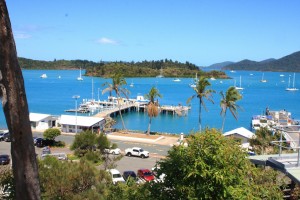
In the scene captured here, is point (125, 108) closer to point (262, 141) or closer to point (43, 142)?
point (43, 142)

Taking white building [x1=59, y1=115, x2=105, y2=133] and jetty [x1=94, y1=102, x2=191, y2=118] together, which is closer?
white building [x1=59, y1=115, x2=105, y2=133]

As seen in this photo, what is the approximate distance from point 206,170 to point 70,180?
231 inches

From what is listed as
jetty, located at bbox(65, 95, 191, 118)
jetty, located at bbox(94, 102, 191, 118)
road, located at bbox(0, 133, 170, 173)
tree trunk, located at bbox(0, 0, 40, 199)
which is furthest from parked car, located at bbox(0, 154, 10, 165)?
jetty, located at bbox(65, 95, 191, 118)

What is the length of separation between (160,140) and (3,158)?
16093mm

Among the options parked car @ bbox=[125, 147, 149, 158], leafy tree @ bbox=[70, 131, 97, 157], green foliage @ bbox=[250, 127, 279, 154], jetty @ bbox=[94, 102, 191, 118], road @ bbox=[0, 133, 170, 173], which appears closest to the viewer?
leafy tree @ bbox=[70, 131, 97, 157]

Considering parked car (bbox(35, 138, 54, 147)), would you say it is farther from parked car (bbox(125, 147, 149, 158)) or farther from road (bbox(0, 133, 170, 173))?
parked car (bbox(125, 147, 149, 158))

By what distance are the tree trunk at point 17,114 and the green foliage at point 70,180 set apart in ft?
17.8

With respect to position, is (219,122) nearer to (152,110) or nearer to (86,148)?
(152,110)

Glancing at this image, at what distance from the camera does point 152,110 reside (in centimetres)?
Answer: 3906

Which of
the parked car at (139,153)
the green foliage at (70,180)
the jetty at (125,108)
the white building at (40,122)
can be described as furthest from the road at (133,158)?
the jetty at (125,108)

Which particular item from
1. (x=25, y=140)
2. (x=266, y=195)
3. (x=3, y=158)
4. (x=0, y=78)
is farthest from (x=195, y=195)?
(x=3, y=158)

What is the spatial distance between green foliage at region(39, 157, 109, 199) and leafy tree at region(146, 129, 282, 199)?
3.64m

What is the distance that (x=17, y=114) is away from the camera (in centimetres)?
419

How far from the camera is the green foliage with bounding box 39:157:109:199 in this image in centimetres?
1009
